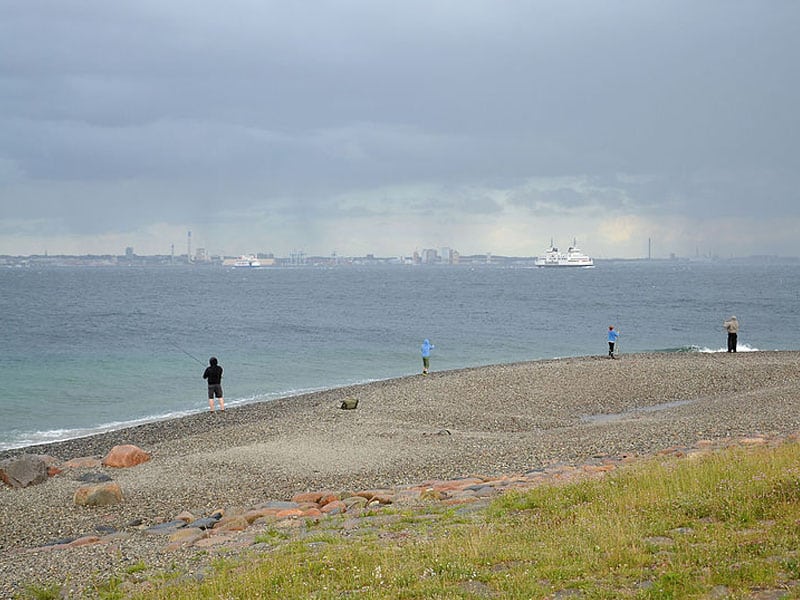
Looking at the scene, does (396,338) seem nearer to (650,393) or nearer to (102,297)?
(650,393)

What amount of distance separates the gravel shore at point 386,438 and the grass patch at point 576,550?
2.63 m

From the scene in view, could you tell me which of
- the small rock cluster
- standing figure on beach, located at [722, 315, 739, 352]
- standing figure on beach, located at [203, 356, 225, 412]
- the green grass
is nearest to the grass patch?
the green grass

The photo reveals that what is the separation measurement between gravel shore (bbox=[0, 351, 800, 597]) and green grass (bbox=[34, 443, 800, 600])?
2620 millimetres

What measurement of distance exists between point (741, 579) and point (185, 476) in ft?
43.1

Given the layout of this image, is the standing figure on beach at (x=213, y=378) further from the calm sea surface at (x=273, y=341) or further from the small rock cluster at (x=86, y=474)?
the small rock cluster at (x=86, y=474)

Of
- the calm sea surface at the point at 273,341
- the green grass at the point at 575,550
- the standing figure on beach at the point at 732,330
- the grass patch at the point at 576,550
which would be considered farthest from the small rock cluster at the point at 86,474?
the standing figure on beach at the point at 732,330

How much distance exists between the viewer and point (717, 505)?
33.8 ft

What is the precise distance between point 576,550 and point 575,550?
0.01m

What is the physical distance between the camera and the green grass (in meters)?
7.89

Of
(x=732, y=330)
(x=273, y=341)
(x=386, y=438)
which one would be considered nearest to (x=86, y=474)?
(x=386, y=438)

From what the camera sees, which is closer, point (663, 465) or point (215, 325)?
point (663, 465)

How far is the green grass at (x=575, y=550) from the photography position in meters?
7.89

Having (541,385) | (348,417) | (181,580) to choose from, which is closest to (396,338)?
(541,385)

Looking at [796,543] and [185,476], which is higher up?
[796,543]
